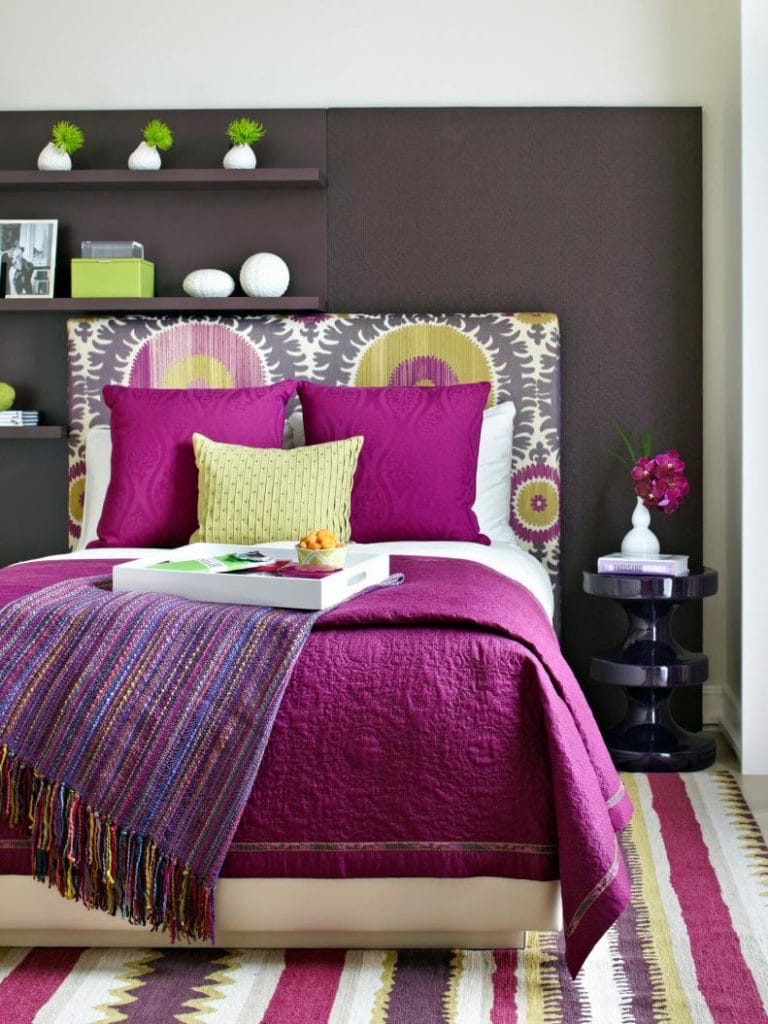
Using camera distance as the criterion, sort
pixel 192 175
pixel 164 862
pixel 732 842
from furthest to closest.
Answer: pixel 192 175 < pixel 732 842 < pixel 164 862

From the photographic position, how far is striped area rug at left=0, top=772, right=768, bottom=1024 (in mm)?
2055

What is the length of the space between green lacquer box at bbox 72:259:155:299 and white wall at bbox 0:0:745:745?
0.57 metres

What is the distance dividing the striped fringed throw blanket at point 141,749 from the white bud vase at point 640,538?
1.75 metres

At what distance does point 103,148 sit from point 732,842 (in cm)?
293

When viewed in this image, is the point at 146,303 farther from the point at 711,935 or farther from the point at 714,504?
the point at 711,935

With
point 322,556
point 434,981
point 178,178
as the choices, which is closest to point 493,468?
point 178,178

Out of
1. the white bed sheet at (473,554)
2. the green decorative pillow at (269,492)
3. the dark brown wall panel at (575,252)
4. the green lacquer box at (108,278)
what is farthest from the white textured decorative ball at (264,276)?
the white bed sheet at (473,554)

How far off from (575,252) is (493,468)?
0.80 m

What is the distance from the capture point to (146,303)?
4066 mm

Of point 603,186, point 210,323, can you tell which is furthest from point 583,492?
point 210,323

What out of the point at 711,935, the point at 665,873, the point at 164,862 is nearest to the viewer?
the point at 164,862

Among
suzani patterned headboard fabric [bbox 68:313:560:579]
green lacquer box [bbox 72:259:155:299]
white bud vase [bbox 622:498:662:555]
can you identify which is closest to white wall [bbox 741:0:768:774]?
white bud vase [bbox 622:498:662:555]

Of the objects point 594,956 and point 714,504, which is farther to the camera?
point 714,504

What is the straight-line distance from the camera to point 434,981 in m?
2.18
